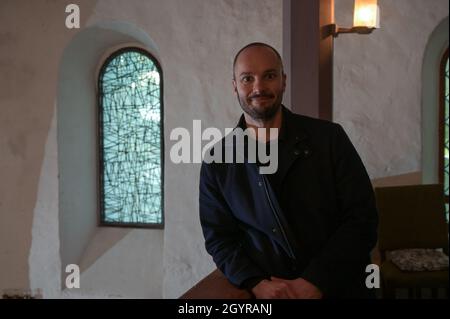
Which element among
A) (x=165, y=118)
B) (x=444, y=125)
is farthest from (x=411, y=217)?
(x=165, y=118)

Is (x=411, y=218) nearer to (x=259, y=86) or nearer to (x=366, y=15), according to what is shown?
(x=366, y=15)

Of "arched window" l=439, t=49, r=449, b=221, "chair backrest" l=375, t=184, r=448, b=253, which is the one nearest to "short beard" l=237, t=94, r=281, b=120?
"chair backrest" l=375, t=184, r=448, b=253

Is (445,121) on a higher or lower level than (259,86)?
higher

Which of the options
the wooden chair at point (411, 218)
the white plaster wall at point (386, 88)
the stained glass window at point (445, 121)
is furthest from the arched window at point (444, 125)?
the wooden chair at point (411, 218)

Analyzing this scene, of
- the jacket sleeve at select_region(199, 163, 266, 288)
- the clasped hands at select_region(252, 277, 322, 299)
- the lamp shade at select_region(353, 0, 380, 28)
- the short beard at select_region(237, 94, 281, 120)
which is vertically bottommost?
the clasped hands at select_region(252, 277, 322, 299)

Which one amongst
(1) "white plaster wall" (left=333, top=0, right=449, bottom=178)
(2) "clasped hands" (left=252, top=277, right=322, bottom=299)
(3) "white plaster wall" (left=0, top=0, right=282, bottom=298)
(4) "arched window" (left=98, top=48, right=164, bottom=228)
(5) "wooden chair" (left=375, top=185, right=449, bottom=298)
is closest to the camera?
(2) "clasped hands" (left=252, top=277, right=322, bottom=299)

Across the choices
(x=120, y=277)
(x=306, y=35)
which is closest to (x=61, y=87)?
(x=120, y=277)

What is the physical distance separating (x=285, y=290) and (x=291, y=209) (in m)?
0.16

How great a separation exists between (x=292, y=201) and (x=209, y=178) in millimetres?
180

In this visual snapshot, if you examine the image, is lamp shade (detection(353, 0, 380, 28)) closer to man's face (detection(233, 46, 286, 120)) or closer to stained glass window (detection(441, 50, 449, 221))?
stained glass window (detection(441, 50, 449, 221))

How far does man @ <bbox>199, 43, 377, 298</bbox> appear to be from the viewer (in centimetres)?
91

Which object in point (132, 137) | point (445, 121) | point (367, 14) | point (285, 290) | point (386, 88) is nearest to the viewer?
point (285, 290)

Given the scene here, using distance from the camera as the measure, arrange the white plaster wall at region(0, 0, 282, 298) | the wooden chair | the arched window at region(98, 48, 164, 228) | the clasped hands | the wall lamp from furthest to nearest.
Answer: the arched window at region(98, 48, 164, 228), the white plaster wall at region(0, 0, 282, 298), the wooden chair, the wall lamp, the clasped hands

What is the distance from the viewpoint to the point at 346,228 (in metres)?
0.92
